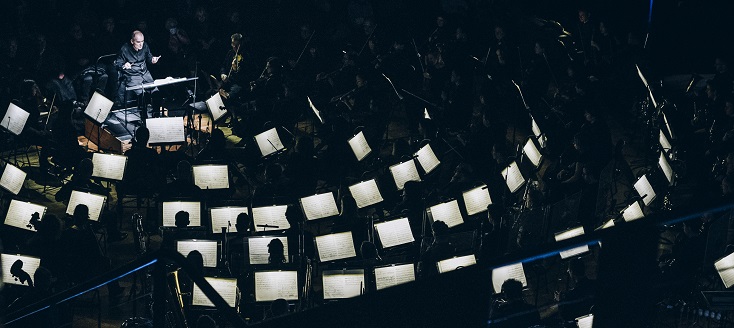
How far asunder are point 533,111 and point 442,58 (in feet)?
10.2

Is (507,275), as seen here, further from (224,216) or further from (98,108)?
(98,108)

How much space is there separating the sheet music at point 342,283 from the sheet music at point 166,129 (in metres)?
4.81

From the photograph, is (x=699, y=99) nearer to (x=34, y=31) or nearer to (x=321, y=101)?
(x=321, y=101)

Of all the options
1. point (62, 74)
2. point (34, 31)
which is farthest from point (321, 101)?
point (34, 31)

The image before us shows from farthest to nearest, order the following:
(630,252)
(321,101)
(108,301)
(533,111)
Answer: (321,101), (533,111), (108,301), (630,252)

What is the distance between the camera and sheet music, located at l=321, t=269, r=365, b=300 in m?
10.4

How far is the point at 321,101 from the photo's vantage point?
55.1ft

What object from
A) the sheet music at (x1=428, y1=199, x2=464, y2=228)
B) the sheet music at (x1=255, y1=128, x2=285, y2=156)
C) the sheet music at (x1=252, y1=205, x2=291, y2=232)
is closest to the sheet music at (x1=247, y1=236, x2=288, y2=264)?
the sheet music at (x1=252, y1=205, x2=291, y2=232)

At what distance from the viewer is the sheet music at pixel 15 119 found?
14.1 meters

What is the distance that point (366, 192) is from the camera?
1245 centimetres

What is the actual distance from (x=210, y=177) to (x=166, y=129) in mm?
1690

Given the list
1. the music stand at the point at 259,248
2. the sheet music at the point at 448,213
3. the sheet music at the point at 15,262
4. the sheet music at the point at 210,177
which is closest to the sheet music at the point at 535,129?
the sheet music at the point at 448,213

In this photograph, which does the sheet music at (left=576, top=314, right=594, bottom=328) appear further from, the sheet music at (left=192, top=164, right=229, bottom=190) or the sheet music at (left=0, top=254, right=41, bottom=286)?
the sheet music at (left=0, top=254, right=41, bottom=286)

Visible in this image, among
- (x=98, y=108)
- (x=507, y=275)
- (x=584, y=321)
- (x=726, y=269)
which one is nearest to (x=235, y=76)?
(x=98, y=108)
